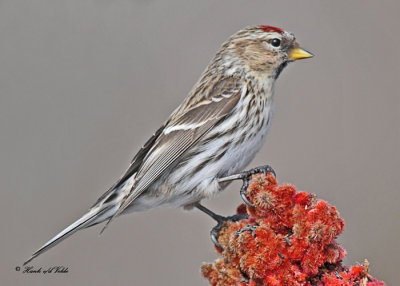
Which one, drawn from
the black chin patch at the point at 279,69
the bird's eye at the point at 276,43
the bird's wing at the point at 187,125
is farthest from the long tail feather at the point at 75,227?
the bird's eye at the point at 276,43

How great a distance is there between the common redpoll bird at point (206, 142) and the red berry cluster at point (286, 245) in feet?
3.34

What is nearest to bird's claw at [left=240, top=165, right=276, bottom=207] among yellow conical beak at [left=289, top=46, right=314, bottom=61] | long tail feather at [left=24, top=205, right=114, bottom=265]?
long tail feather at [left=24, top=205, right=114, bottom=265]

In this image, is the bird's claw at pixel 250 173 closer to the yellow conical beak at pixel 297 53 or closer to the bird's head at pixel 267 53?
the bird's head at pixel 267 53

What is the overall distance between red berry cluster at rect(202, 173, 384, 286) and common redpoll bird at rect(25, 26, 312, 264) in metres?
1.02

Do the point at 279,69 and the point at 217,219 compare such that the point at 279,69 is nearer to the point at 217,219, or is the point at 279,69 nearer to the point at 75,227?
the point at 217,219

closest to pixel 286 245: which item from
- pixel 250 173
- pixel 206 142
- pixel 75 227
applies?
pixel 250 173

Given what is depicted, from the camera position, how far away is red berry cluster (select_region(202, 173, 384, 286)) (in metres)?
2.83

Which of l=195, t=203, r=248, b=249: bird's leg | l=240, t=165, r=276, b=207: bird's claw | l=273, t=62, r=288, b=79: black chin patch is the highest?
l=273, t=62, r=288, b=79: black chin patch

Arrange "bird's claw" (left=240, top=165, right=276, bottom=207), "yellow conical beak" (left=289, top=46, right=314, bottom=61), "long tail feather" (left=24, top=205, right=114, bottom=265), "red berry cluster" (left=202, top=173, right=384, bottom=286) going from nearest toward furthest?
"red berry cluster" (left=202, top=173, right=384, bottom=286), "bird's claw" (left=240, top=165, right=276, bottom=207), "long tail feather" (left=24, top=205, right=114, bottom=265), "yellow conical beak" (left=289, top=46, right=314, bottom=61)

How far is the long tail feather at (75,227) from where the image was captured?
12.9 ft

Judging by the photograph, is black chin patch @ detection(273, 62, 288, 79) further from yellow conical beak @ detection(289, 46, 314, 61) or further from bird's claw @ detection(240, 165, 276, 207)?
bird's claw @ detection(240, 165, 276, 207)

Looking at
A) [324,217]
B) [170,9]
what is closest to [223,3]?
[170,9]

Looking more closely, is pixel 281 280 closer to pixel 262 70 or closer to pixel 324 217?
pixel 324 217

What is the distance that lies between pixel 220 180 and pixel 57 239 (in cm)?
97
